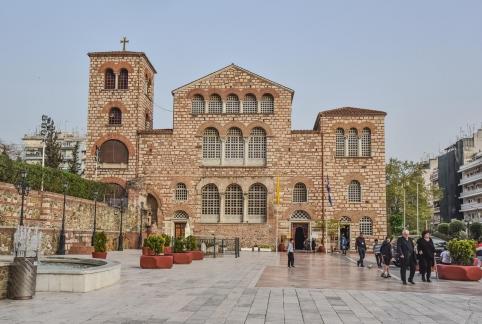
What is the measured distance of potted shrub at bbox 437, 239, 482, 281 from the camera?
1766 cm

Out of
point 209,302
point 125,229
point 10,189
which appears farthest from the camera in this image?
point 125,229

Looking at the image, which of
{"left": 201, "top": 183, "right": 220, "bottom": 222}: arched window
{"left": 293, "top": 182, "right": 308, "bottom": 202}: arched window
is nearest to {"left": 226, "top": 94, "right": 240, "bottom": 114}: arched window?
{"left": 201, "top": 183, "right": 220, "bottom": 222}: arched window

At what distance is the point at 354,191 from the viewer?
141ft

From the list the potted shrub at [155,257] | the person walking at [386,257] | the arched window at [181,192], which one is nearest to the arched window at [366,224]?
the arched window at [181,192]

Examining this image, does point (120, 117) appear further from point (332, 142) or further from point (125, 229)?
point (332, 142)

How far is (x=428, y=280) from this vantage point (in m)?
17.2

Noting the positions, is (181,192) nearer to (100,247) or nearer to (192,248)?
(192,248)

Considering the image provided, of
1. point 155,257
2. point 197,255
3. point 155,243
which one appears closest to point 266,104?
point 197,255

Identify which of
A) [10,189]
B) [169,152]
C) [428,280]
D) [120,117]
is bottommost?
[428,280]

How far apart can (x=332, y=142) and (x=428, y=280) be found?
26.6 metres

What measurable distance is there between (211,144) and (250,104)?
185 inches

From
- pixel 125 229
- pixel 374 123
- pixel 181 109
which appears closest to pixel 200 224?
pixel 125 229

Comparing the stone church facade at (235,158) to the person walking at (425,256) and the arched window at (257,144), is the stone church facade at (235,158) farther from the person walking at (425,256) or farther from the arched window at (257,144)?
the person walking at (425,256)

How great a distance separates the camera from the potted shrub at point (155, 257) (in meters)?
20.0
